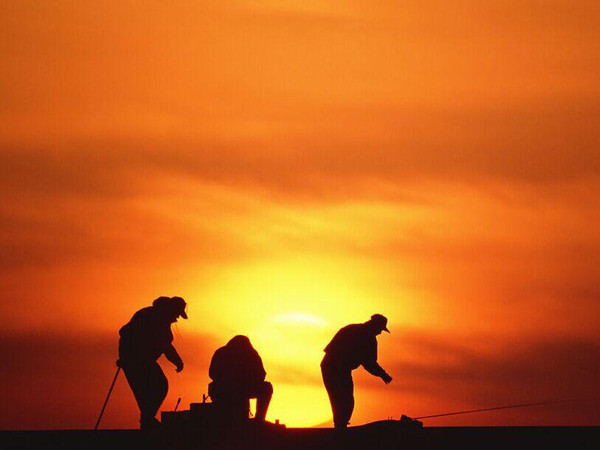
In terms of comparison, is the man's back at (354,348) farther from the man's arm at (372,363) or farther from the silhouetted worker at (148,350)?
the silhouetted worker at (148,350)

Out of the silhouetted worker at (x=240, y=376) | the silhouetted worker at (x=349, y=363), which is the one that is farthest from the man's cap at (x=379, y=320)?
the silhouetted worker at (x=240, y=376)

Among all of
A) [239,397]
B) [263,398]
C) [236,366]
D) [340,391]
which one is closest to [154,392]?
[236,366]

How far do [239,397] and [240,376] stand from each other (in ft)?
1.19

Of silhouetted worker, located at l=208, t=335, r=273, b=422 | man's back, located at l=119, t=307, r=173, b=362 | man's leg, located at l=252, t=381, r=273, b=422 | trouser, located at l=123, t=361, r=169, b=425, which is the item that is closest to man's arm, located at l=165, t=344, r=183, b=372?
man's back, located at l=119, t=307, r=173, b=362

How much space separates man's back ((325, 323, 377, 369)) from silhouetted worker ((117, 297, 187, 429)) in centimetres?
377

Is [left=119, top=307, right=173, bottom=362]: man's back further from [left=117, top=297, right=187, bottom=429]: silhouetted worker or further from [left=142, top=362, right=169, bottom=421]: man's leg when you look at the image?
[left=142, top=362, right=169, bottom=421]: man's leg

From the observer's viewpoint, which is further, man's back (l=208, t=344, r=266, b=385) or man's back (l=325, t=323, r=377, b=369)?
man's back (l=325, t=323, r=377, b=369)

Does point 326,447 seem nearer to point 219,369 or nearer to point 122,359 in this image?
point 219,369

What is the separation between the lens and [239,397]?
18.3m

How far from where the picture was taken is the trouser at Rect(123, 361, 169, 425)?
757 inches

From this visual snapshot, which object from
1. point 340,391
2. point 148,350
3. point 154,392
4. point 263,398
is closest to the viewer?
point 263,398

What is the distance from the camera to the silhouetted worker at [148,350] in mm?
19250

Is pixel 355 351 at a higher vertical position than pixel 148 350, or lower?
higher

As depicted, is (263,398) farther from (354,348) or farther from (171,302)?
(354,348)
